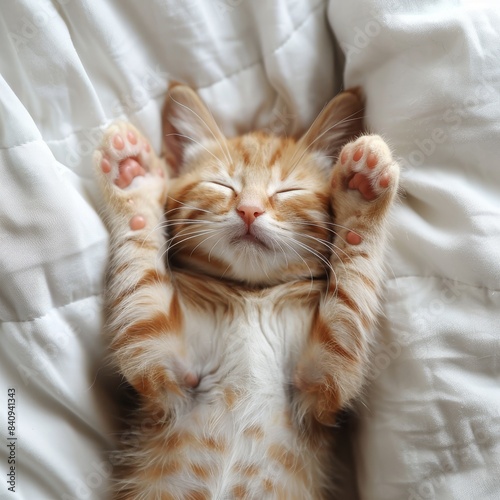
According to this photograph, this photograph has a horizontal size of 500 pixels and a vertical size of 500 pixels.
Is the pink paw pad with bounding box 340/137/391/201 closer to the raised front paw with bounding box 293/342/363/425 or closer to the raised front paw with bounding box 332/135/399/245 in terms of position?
the raised front paw with bounding box 332/135/399/245

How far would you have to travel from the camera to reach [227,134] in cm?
129

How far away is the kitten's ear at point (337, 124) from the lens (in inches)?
45.6

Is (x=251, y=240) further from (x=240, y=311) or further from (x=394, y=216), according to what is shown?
(x=394, y=216)

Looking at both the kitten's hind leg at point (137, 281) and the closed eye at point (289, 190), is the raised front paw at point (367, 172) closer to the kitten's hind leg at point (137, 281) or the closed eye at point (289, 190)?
the closed eye at point (289, 190)

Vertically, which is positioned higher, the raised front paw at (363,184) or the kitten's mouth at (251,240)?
the raised front paw at (363,184)

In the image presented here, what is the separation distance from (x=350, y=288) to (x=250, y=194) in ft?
0.90

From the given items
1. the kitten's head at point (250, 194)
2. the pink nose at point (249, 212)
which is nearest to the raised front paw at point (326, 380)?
the kitten's head at point (250, 194)

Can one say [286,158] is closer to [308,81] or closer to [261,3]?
[308,81]

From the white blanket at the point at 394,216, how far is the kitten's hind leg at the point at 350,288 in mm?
67

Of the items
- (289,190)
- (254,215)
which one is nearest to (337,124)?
(289,190)

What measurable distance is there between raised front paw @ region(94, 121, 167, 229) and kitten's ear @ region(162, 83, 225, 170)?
14 cm

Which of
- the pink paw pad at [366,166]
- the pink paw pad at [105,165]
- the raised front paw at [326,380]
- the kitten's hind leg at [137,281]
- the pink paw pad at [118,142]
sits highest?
the pink paw pad at [118,142]

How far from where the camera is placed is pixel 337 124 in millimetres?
1170

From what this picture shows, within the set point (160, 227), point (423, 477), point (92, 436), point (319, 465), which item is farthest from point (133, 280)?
point (423, 477)
